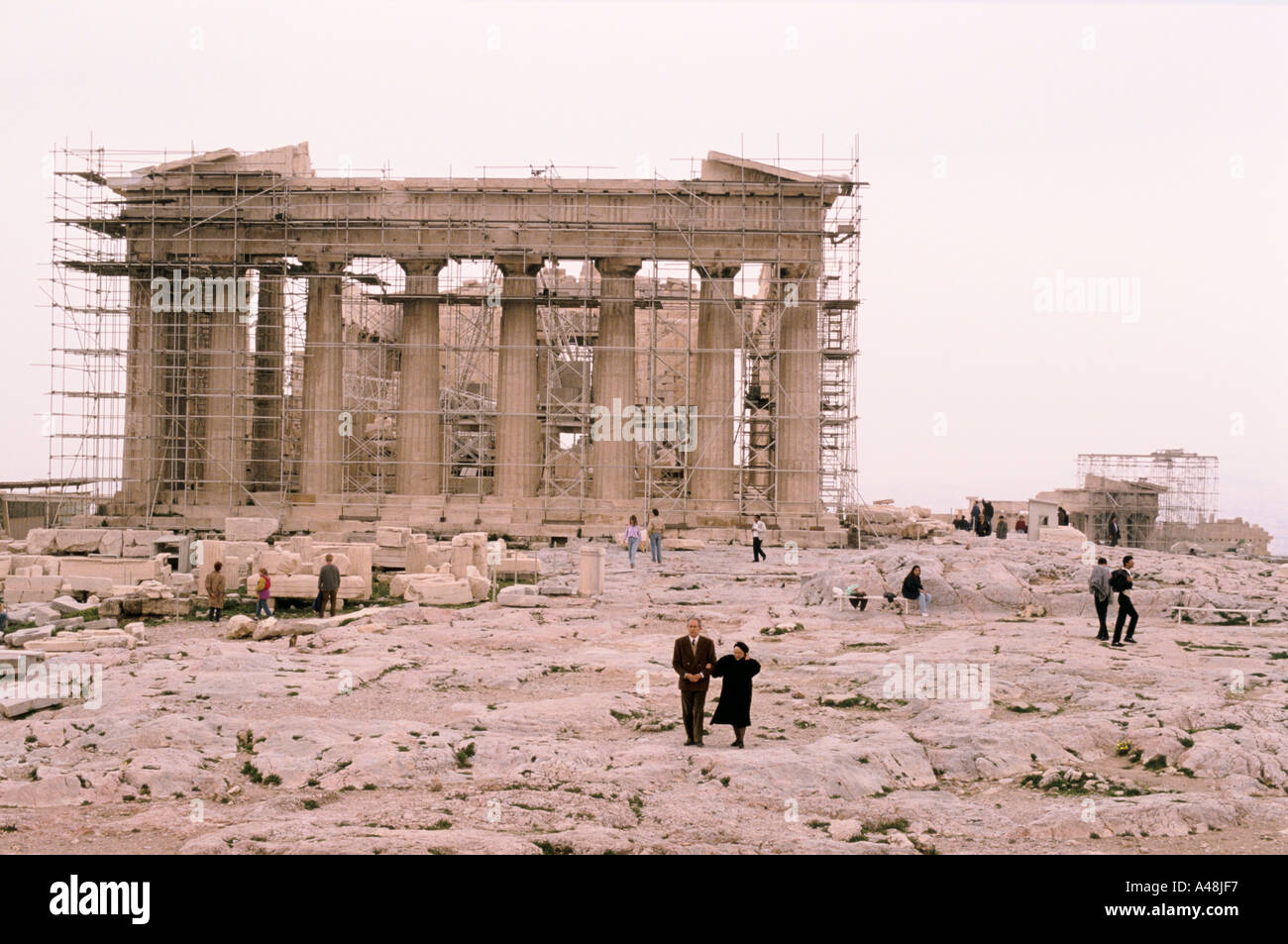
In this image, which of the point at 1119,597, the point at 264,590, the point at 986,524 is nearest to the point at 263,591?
the point at 264,590

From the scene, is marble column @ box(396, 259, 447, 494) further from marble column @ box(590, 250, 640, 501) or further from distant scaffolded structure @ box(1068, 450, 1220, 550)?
distant scaffolded structure @ box(1068, 450, 1220, 550)

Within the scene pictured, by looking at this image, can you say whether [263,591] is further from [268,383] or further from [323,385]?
[268,383]

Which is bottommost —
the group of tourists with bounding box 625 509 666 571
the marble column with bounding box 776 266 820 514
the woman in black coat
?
the woman in black coat

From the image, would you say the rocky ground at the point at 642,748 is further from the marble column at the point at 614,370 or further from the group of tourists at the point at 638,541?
the marble column at the point at 614,370

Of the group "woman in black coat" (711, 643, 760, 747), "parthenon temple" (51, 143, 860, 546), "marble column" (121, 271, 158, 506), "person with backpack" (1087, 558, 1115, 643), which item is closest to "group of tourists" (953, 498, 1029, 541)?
"parthenon temple" (51, 143, 860, 546)

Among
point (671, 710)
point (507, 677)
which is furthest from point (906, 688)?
point (507, 677)

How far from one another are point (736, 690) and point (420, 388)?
2734 cm

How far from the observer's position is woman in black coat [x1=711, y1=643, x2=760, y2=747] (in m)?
12.0

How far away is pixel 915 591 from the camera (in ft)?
68.7

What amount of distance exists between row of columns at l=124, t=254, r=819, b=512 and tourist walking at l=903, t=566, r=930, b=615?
584 inches

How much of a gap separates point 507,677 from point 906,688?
17.1 ft

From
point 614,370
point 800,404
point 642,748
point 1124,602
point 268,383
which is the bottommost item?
point 642,748

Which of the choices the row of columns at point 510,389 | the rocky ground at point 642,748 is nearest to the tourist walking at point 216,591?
the rocky ground at point 642,748

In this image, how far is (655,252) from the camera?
3653cm
